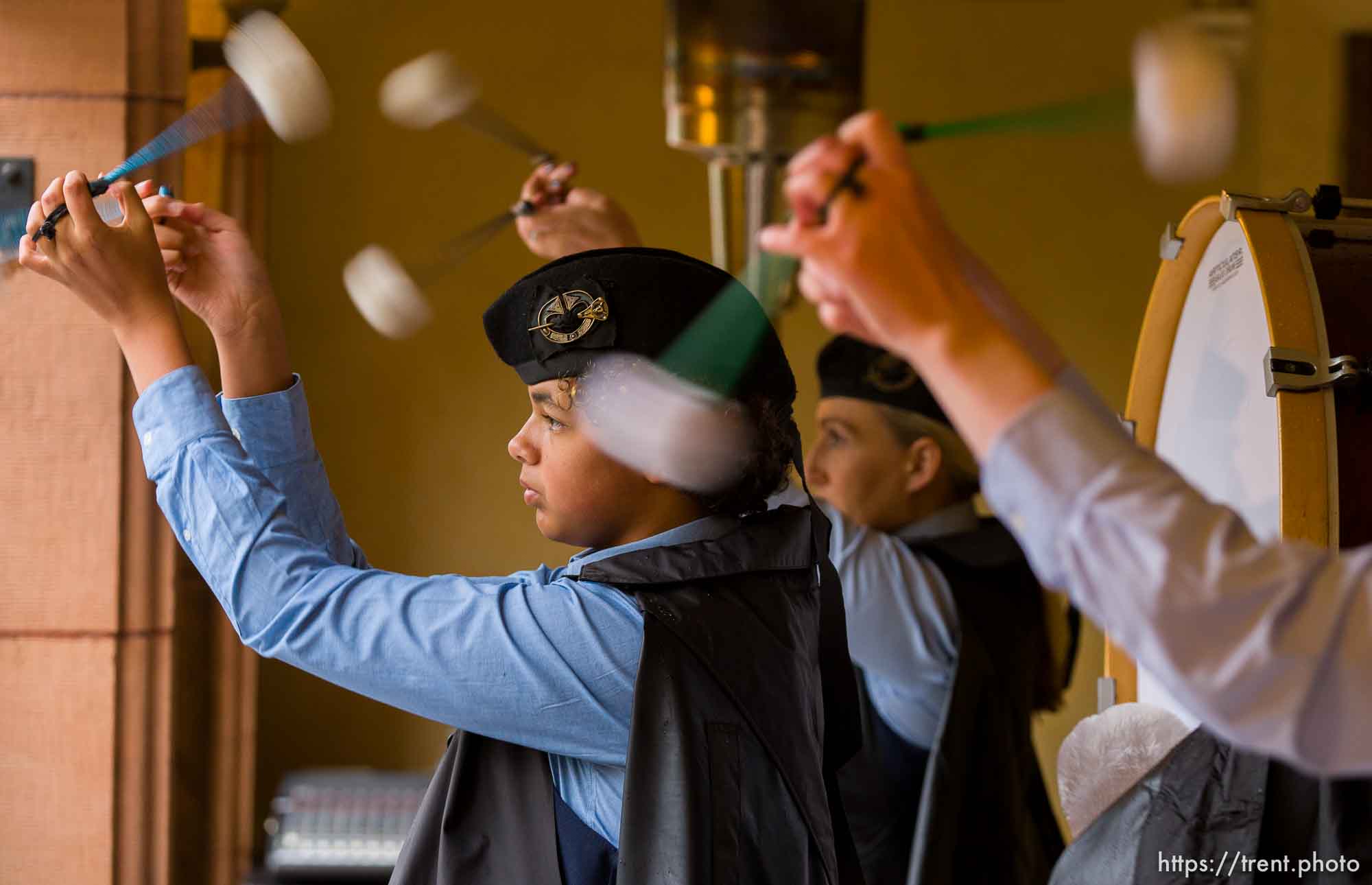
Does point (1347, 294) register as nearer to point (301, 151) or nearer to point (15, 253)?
point (15, 253)

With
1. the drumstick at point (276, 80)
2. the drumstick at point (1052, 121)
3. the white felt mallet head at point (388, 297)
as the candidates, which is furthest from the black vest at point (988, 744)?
the drumstick at point (1052, 121)

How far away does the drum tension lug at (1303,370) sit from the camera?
1218 mm

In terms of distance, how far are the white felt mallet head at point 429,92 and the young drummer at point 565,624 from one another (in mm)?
360

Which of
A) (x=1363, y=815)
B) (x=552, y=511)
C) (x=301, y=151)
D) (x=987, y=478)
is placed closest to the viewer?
(x=987, y=478)

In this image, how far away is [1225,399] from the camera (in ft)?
4.76

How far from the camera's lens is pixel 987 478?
649 millimetres

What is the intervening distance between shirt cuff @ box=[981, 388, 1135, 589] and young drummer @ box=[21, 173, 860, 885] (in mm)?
447

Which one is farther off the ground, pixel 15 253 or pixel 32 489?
pixel 15 253

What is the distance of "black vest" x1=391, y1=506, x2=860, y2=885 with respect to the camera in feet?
3.35

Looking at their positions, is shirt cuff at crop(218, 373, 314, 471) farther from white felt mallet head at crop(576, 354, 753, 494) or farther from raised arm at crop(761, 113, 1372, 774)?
raised arm at crop(761, 113, 1372, 774)

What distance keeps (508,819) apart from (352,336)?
4.94ft

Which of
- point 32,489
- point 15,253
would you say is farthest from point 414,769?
point 15,253

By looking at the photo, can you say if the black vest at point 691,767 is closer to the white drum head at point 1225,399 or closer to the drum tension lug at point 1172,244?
the white drum head at point 1225,399

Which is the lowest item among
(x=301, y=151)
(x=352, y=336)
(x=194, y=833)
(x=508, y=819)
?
(x=194, y=833)
